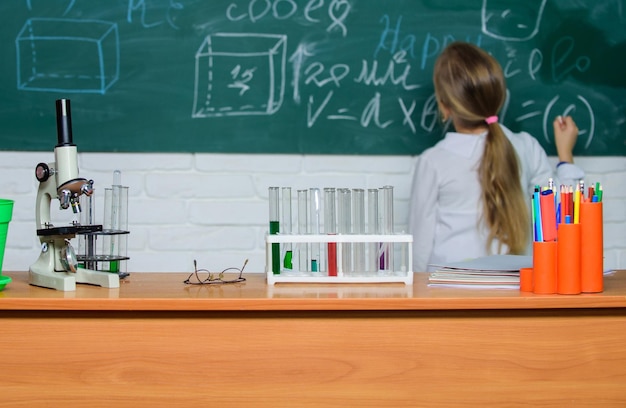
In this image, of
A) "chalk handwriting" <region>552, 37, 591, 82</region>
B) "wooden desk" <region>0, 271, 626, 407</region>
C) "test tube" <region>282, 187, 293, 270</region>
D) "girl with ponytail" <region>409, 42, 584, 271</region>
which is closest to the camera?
"wooden desk" <region>0, 271, 626, 407</region>

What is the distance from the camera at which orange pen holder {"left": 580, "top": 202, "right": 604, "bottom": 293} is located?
1458 millimetres

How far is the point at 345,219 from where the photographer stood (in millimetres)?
1624

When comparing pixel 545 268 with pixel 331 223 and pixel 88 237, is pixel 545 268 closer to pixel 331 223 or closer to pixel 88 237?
→ pixel 331 223

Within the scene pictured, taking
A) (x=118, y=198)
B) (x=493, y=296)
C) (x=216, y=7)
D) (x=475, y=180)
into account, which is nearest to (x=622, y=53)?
(x=475, y=180)

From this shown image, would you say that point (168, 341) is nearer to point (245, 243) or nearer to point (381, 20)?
point (245, 243)

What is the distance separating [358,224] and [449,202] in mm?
982

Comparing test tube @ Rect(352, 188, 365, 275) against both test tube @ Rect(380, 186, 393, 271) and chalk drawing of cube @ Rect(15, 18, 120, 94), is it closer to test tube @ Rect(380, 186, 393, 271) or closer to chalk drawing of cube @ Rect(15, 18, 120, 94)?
test tube @ Rect(380, 186, 393, 271)

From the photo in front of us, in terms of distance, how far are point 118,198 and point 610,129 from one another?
188 cm

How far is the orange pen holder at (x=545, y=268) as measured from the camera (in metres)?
1.47

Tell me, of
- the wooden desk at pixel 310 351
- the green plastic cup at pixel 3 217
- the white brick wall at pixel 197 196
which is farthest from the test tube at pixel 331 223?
the white brick wall at pixel 197 196

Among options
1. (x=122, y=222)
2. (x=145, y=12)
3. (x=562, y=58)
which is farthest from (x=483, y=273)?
(x=145, y=12)

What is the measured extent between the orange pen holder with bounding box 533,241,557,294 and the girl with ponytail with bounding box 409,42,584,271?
995 mm

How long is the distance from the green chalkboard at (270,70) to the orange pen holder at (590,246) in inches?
54.1

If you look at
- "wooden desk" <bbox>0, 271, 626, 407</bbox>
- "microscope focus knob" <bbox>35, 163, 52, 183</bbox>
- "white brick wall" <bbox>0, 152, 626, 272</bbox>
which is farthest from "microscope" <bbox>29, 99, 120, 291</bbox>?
"white brick wall" <bbox>0, 152, 626, 272</bbox>
